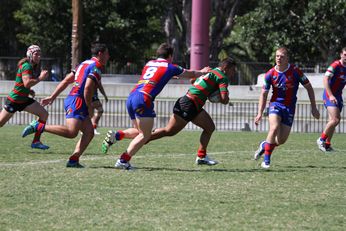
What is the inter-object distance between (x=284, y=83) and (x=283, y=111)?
42cm

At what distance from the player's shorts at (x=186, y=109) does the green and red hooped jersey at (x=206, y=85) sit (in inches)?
2.5

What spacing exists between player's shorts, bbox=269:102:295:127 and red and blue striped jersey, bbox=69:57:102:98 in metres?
2.78

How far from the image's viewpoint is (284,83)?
13.3 m

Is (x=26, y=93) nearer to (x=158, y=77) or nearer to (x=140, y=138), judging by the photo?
(x=140, y=138)

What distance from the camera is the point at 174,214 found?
849 centimetres

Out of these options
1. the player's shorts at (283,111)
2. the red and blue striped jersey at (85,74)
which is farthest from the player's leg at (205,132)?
the red and blue striped jersey at (85,74)

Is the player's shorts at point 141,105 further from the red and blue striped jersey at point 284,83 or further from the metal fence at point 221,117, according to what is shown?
the metal fence at point 221,117

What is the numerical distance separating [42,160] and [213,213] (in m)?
5.84

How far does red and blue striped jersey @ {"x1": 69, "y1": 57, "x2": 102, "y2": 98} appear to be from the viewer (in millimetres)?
12164

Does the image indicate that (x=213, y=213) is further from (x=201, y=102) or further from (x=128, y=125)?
→ (x=128, y=125)

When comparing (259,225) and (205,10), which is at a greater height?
(205,10)

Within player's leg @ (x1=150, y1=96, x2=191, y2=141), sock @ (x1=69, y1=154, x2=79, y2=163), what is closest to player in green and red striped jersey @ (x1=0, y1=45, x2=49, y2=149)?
sock @ (x1=69, y1=154, x2=79, y2=163)

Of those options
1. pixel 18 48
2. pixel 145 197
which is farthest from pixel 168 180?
pixel 18 48

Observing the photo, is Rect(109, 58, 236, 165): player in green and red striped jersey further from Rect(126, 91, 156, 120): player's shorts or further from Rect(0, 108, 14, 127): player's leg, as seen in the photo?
Rect(0, 108, 14, 127): player's leg
